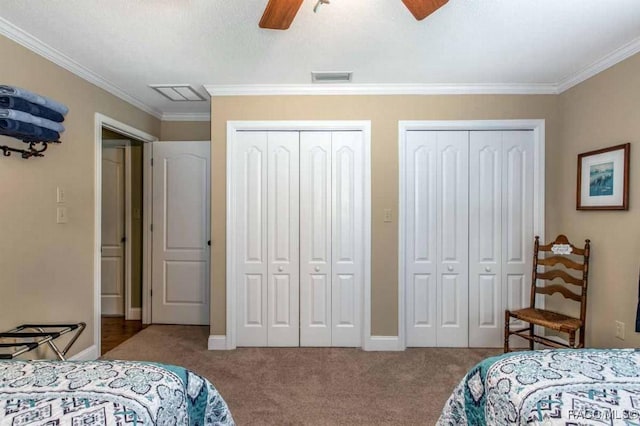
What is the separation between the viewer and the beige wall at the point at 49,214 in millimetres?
2037

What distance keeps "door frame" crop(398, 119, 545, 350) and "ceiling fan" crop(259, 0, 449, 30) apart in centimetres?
150

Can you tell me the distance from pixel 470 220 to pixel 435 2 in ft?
6.84

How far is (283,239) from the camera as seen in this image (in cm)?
304

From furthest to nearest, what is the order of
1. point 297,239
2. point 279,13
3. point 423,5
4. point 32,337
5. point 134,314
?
point 134,314 → point 297,239 → point 32,337 → point 279,13 → point 423,5

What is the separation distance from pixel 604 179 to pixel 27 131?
388 centimetres

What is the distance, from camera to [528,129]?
9.70ft

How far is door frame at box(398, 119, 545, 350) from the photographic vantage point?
9.57ft

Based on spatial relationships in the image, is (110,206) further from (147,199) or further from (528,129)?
(528,129)

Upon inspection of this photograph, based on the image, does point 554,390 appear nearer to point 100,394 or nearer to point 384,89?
point 100,394

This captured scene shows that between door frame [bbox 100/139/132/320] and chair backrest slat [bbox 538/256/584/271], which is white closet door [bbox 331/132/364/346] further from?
door frame [bbox 100/139/132/320]

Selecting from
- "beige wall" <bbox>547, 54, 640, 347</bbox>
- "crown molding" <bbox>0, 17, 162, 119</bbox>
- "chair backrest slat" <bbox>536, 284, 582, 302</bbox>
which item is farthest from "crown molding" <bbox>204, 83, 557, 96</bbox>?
"chair backrest slat" <bbox>536, 284, 582, 302</bbox>

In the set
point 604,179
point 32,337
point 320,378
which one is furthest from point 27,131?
point 604,179

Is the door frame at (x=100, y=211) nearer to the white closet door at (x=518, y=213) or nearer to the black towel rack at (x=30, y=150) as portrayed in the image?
the black towel rack at (x=30, y=150)

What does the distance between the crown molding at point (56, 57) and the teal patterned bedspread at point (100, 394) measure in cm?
196
